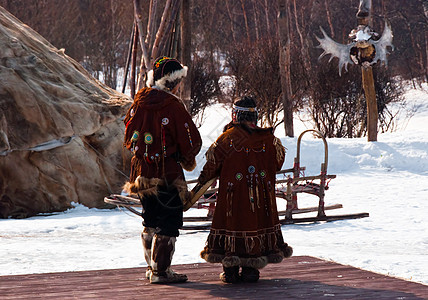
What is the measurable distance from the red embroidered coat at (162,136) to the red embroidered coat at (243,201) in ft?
0.55

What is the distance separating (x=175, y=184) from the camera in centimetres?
436

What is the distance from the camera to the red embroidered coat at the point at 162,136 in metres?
4.32

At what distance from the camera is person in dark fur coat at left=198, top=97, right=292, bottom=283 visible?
433cm

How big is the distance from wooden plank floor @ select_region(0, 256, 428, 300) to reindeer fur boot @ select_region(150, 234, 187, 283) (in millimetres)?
76

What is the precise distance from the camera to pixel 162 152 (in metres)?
4.34

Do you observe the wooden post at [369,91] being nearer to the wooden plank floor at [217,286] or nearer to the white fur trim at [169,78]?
the wooden plank floor at [217,286]

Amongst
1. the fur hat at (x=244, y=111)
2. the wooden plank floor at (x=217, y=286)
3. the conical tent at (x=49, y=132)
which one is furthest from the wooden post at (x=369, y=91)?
the fur hat at (x=244, y=111)

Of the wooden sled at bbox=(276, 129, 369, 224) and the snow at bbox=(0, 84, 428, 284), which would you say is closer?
the snow at bbox=(0, 84, 428, 284)

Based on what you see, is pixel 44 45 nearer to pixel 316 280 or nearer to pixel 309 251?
pixel 309 251

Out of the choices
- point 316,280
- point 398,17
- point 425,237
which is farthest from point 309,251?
point 398,17

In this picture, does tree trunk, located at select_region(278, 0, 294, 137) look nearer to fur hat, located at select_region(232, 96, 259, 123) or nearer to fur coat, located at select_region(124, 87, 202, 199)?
fur hat, located at select_region(232, 96, 259, 123)

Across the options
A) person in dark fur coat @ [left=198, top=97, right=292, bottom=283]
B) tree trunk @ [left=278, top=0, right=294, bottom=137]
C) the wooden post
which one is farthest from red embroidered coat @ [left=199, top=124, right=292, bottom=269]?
tree trunk @ [left=278, top=0, right=294, bottom=137]

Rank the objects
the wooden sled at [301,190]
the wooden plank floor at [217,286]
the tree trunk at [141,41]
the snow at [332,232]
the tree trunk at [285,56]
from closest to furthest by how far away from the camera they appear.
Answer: the wooden plank floor at [217,286] < the snow at [332,232] < the wooden sled at [301,190] < the tree trunk at [141,41] < the tree trunk at [285,56]

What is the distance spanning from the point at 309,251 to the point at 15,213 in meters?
4.35
